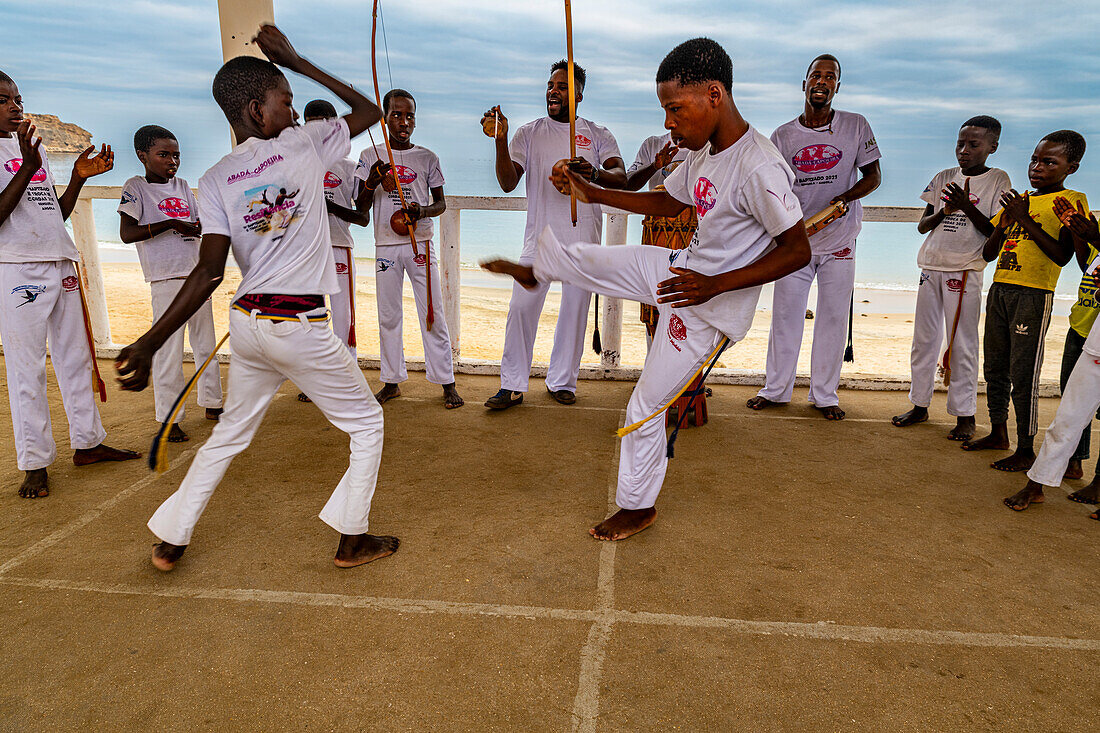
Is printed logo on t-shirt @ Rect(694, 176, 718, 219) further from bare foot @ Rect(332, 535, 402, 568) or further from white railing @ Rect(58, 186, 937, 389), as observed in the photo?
white railing @ Rect(58, 186, 937, 389)

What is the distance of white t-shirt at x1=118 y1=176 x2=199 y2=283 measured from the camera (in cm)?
434

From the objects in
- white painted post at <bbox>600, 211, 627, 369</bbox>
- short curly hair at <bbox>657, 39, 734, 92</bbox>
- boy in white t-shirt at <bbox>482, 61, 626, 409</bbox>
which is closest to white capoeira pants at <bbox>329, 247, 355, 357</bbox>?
boy in white t-shirt at <bbox>482, 61, 626, 409</bbox>

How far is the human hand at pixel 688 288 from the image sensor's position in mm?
2654

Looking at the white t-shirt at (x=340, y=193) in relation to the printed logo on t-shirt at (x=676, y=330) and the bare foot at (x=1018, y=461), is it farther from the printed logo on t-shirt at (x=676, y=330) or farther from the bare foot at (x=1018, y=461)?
the bare foot at (x=1018, y=461)

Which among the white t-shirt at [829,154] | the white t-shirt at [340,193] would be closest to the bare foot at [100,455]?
the white t-shirt at [340,193]

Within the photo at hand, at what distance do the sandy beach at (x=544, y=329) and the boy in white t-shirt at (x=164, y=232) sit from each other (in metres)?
2.09

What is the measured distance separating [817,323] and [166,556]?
439 centimetres

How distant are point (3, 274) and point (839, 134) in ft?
16.6

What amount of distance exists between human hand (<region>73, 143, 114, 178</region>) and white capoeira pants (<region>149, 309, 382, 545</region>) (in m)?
1.88

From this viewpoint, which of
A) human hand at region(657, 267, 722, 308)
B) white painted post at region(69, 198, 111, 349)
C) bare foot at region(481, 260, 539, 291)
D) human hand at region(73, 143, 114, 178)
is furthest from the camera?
white painted post at region(69, 198, 111, 349)

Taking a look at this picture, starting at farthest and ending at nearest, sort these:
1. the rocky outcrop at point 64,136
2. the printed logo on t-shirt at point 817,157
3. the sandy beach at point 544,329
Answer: the rocky outcrop at point 64,136 → the sandy beach at point 544,329 → the printed logo on t-shirt at point 817,157

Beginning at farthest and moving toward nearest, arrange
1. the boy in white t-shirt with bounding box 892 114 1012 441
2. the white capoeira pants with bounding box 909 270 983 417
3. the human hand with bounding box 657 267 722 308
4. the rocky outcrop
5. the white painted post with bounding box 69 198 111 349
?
the rocky outcrop
the white painted post with bounding box 69 198 111 349
the white capoeira pants with bounding box 909 270 983 417
the boy in white t-shirt with bounding box 892 114 1012 441
the human hand with bounding box 657 267 722 308

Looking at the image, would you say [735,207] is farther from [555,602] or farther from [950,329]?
[950,329]

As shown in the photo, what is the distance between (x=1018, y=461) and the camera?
4.09 m
